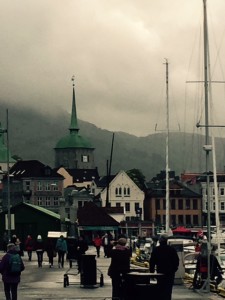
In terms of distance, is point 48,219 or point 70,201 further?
point 70,201

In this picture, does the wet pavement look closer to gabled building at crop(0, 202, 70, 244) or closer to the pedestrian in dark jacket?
the pedestrian in dark jacket

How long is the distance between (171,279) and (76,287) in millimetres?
9208

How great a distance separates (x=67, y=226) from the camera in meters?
98.0

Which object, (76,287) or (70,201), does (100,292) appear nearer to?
(76,287)

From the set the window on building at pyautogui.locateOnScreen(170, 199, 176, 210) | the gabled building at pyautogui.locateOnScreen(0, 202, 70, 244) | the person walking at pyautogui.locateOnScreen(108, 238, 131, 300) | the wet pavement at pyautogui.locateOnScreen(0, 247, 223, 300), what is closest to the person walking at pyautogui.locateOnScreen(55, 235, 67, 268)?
the wet pavement at pyautogui.locateOnScreen(0, 247, 223, 300)

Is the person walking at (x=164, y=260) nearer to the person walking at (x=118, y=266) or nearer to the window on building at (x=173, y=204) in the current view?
the person walking at (x=118, y=266)

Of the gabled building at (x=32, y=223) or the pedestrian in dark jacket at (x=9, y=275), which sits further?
the gabled building at (x=32, y=223)

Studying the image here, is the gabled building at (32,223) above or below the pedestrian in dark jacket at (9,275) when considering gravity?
above

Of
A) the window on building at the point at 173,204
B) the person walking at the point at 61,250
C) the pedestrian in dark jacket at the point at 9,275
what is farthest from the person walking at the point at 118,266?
the window on building at the point at 173,204

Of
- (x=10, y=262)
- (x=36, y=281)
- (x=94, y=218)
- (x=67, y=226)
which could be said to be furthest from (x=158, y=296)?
(x=94, y=218)

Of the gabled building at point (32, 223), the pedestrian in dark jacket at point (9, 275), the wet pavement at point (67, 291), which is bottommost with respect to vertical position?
the wet pavement at point (67, 291)

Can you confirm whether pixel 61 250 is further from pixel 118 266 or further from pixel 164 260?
pixel 118 266

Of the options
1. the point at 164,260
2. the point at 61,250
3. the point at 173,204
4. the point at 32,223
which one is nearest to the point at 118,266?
the point at 164,260

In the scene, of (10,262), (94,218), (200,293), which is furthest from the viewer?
(94,218)
